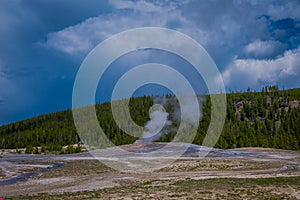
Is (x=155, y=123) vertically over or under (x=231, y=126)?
over

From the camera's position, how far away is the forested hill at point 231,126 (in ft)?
381

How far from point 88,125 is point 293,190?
142 m

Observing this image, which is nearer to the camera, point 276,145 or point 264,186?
point 264,186

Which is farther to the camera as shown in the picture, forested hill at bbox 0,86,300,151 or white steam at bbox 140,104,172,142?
white steam at bbox 140,104,172,142

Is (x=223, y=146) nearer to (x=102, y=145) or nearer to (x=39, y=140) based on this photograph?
(x=102, y=145)

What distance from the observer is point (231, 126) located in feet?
463

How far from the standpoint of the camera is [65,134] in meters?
156

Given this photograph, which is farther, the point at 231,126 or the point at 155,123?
the point at 155,123

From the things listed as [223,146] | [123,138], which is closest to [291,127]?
[223,146]

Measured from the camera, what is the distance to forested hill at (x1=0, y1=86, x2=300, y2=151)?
11625cm

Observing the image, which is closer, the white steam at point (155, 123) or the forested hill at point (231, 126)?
the forested hill at point (231, 126)

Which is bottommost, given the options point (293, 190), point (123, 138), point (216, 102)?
point (293, 190)

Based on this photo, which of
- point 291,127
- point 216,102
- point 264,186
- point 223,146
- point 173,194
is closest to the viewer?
Answer: point 173,194

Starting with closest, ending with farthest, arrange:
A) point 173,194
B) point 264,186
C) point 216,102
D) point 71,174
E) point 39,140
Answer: point 173,194, point 264,186, point 71,174, point 39,140, point 216,102
